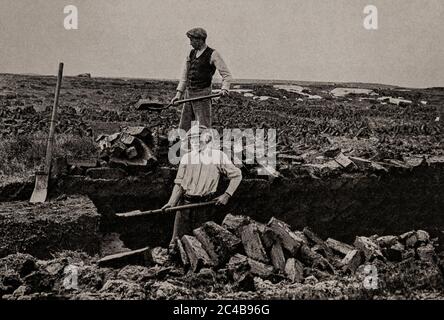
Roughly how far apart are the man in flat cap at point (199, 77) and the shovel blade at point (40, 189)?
1.42 meters

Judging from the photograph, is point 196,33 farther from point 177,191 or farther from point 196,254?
point 196,254

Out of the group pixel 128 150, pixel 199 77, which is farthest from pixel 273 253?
pixel 199 77

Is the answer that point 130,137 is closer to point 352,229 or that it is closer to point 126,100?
point 352,229

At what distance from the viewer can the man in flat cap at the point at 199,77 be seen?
4836mm

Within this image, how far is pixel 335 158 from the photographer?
236 inches

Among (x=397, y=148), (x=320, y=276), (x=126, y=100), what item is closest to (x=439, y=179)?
(x=397, y=148)

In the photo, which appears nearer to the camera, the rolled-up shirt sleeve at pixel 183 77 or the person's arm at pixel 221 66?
the person's arm at pixel 221 66

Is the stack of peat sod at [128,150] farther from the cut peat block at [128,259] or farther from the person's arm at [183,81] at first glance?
the cut peat block at [128,259]

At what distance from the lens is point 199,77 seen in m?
4.94

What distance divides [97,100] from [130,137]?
12.9ft

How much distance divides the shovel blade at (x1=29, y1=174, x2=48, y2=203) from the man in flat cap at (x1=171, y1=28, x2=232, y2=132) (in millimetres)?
1421

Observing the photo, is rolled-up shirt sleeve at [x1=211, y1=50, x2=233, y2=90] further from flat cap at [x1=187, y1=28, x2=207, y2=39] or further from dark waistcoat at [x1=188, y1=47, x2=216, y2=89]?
flat cap at [x1=187, y1=28, x2=207, y2=39]

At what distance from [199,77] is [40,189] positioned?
6.02 ft

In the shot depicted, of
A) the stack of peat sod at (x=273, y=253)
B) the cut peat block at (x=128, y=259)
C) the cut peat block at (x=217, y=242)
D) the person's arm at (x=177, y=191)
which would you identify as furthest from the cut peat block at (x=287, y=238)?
the cut peat block at (x=128, y=259)
